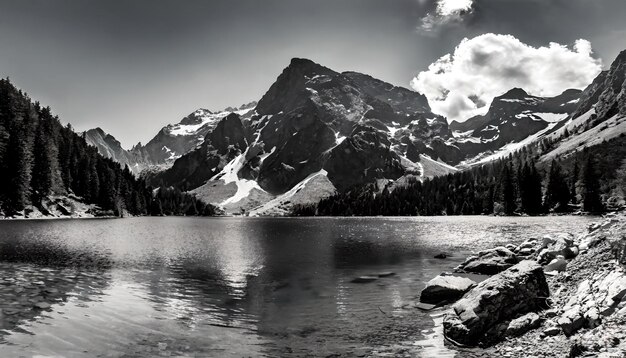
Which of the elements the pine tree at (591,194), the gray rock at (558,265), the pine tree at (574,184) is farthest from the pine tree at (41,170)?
the pine tree at (574,184)

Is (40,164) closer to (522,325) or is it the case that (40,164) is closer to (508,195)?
(522,325)

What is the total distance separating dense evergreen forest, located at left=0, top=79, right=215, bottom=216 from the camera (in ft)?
423

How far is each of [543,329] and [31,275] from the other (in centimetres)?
3501

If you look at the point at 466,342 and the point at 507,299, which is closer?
the point at 466,342

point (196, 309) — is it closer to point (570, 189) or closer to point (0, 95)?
point (0, 95)

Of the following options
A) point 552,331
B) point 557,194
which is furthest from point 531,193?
point 552,331

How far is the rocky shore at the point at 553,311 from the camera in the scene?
1308 centimetres

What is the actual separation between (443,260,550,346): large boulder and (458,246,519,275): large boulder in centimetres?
1591

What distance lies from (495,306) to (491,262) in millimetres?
19420

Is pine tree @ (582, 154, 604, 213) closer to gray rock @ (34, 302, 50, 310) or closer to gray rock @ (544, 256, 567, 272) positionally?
gray rock @ (544, 256, 567, 272)

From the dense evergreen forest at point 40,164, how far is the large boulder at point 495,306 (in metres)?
149

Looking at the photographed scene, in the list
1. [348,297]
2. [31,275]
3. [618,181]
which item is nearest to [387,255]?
[348,297]

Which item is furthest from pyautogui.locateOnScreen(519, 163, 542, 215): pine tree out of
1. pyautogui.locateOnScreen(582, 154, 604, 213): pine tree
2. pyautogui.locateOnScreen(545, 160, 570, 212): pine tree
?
pyautogui.locateOnScreen(582, 154, 604, 213): pine tree

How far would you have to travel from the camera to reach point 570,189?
19138 cm
